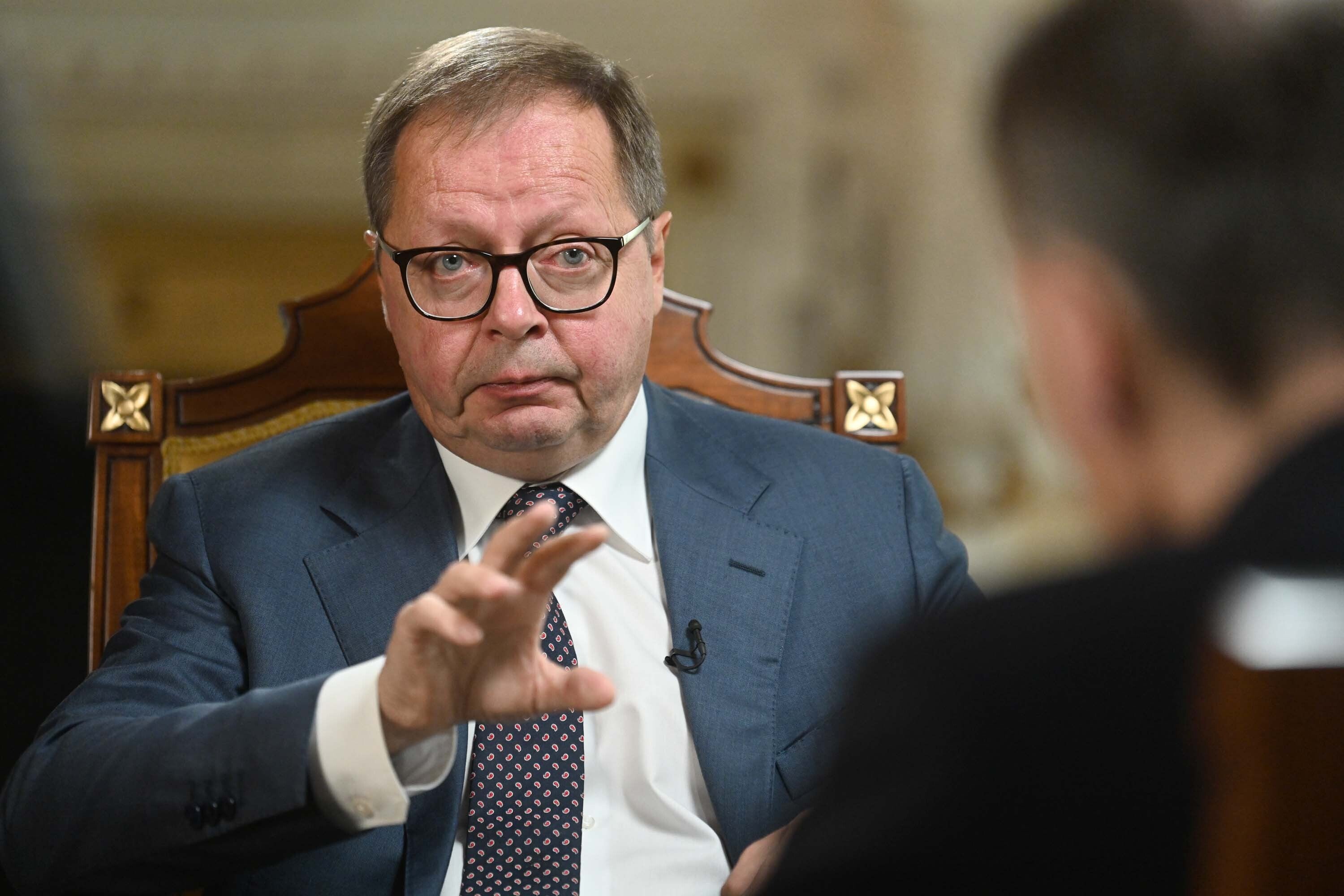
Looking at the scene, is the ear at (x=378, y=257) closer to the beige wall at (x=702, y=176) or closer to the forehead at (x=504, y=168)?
the forehead at (x=504, y=168)

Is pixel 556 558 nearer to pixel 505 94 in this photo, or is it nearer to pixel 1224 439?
pixel 1224 439

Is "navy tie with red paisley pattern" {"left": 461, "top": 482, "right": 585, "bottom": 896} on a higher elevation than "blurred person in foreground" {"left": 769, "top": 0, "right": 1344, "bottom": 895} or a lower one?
lower

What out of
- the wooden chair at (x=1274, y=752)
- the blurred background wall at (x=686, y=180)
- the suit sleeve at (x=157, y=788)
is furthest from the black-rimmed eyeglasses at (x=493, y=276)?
the blurred background wall at (x=686, y=180)

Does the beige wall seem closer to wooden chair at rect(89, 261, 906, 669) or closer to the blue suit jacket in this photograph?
wooden chair at rect(89, 261, 906, 669)

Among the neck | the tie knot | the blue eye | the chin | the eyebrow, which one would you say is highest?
the neck

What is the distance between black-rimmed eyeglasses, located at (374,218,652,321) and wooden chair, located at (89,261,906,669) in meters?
0.48

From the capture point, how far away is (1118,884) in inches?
23.5

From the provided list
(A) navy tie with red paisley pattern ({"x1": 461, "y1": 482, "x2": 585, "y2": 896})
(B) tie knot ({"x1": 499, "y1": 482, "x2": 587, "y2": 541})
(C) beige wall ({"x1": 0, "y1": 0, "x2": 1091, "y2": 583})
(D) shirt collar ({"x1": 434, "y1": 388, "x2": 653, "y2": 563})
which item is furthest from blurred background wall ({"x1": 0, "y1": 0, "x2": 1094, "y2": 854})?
(A) navy tie with red paisley pattern ({"x1": 461, "y1": 482, "x2": 585, "y2": 896})

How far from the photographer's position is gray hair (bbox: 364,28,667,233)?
164cm

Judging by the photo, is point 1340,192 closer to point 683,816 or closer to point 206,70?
point 683,816

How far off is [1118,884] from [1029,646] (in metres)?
0.14

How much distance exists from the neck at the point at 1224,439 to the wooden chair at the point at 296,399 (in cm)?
157

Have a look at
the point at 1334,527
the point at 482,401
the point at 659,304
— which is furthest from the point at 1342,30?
the point at 659,304

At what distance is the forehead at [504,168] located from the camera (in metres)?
1.61
